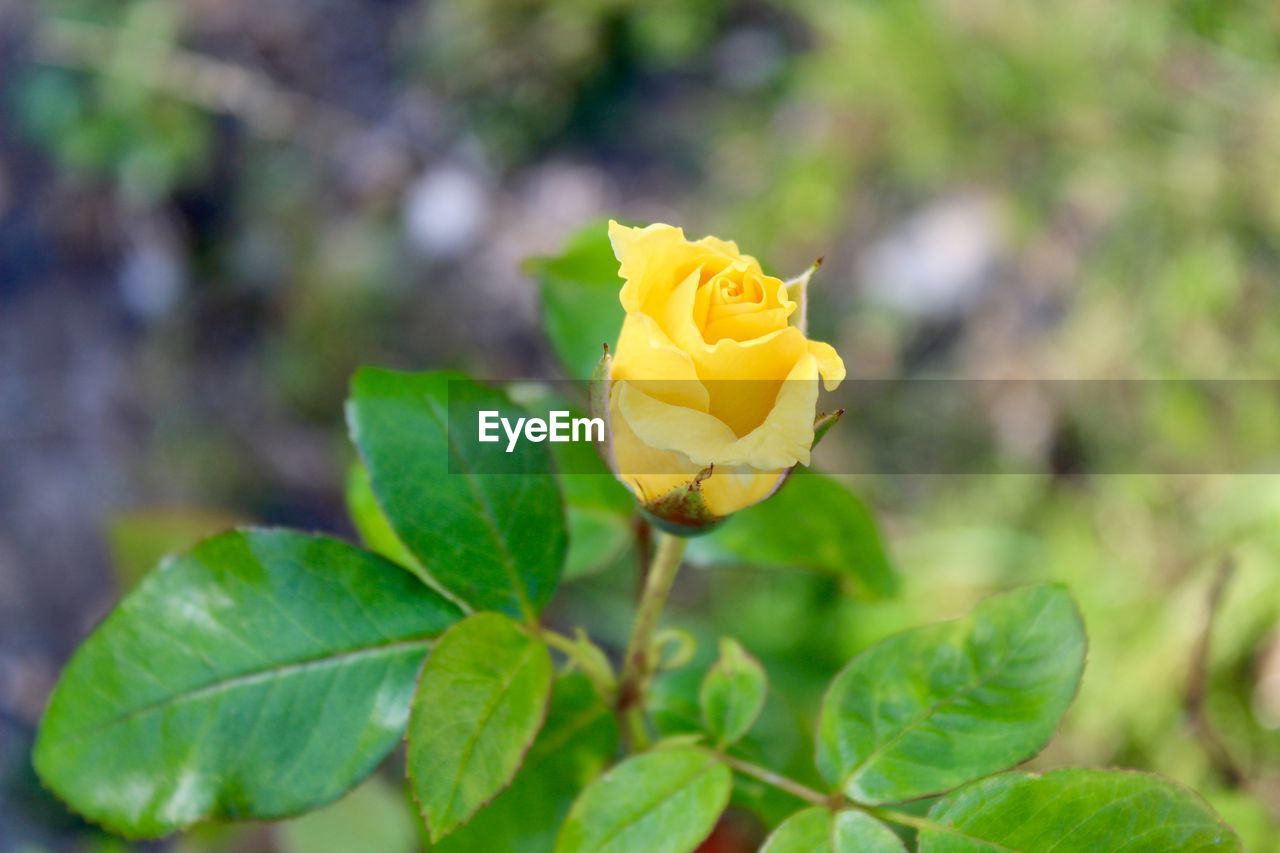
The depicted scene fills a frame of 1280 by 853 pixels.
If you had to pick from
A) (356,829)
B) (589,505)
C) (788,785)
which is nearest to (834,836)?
(788,785)

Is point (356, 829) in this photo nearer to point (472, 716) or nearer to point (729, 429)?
point (472, 716)

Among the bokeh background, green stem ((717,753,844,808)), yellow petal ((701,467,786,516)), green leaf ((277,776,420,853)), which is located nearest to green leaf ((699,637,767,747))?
green stem ((717,753,844,808))

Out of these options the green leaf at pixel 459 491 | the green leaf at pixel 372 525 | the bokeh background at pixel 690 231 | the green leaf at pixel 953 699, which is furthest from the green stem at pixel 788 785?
the bokeh background at pixel 690 231

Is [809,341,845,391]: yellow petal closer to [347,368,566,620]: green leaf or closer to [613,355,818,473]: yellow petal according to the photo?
[613,355,818,473]: yellow petal

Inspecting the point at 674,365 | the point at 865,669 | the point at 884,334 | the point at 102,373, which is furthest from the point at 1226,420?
the point at 102,373

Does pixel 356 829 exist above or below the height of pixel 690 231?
below

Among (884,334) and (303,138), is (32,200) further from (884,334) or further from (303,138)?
(884,334)
